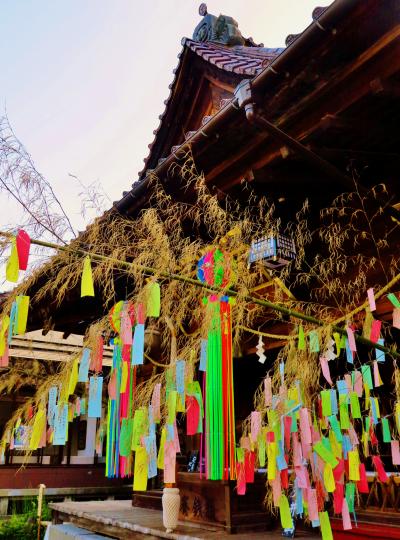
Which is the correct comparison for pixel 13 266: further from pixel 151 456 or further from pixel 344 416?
pixel 344 416

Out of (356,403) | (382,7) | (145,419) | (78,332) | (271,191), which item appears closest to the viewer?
(382,7)

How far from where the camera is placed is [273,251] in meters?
3.97

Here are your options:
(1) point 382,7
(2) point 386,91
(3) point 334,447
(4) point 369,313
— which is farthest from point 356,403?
(1) point 382,7

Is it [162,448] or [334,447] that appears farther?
[162,448]

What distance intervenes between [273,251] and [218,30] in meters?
6.26

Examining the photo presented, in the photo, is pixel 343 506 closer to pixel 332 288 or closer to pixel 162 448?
pixel 162 448

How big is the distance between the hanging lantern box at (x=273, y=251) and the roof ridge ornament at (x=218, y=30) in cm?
568

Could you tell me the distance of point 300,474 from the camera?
2680 millimetres

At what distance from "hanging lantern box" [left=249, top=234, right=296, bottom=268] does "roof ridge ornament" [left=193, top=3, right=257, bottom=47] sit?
18.6 feet

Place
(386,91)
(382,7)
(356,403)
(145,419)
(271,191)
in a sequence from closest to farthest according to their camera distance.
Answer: (382,7) < (386,91) < (356,403) < (145,419) < (271,191)

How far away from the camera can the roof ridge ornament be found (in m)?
8.34

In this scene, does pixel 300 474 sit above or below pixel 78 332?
below

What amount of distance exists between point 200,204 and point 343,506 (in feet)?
8.26

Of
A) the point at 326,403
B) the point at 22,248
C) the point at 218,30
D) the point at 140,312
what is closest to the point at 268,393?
the point at 326,403
